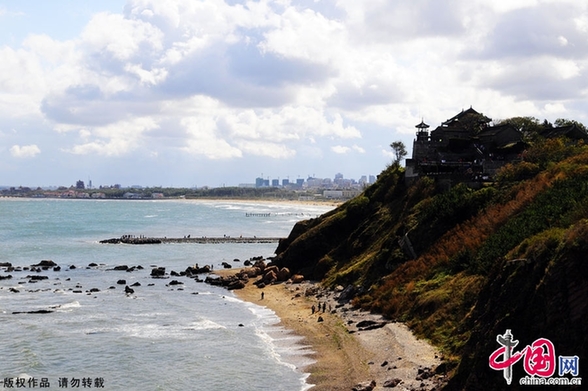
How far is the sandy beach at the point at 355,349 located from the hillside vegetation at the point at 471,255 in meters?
1.21

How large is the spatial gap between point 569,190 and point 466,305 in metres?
10.5

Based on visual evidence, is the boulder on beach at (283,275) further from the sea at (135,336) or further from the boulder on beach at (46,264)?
the boulder on beach at (46,264)

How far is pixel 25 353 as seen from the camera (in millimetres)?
37000

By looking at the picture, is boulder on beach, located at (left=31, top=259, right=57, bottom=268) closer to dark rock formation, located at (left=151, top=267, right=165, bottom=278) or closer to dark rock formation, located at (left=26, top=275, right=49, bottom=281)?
dark rock formation, located at (left=26, top=275, right=49, bottom=281)

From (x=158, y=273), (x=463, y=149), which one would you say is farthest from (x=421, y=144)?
Answer: (x=158, y=273)

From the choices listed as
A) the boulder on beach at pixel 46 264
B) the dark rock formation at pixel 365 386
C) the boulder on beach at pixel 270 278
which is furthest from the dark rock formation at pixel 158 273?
the dark rock formation at pixel 365 386

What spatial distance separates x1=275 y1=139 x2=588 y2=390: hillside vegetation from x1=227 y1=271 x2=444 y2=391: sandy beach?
3.97 feet

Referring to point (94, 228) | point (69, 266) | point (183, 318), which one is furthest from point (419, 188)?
point (94, 228)

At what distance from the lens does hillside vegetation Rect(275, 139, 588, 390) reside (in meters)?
21.3

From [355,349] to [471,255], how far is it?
1058 centimetres

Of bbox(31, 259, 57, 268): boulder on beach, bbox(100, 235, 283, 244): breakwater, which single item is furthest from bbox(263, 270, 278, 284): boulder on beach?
bbox(100, 235, 283, 244): breakwater

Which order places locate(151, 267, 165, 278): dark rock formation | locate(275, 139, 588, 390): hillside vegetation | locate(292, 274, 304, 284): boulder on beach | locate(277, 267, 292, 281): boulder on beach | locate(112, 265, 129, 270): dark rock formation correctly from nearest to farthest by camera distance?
locate(275, 139, 588, 390): hillside vegetation < locate(292, 274, 304, 284): boulder on beach < locate(277, 267, 292, 281): boulder on beach < locate(151, 267, 165, 278): dark rock formation < locate(112, 265, 129, 270): dark rock formation

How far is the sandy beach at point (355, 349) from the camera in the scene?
28750 mm

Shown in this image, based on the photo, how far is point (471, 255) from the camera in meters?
39.5
